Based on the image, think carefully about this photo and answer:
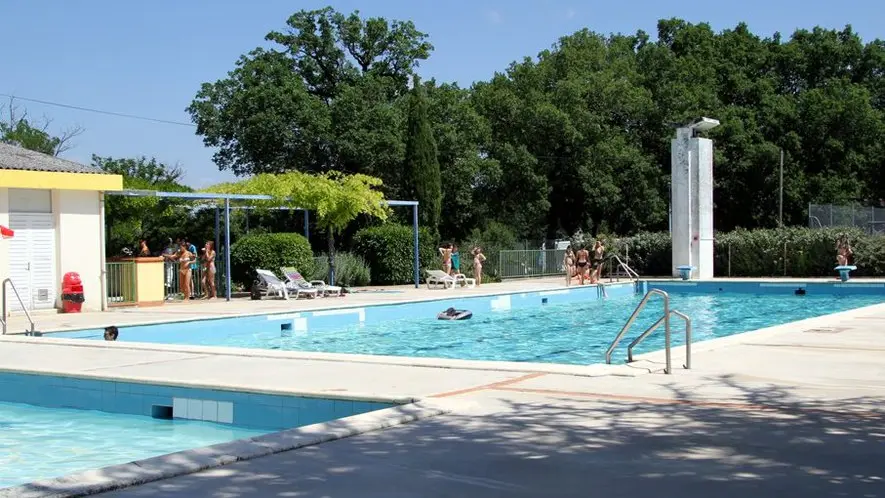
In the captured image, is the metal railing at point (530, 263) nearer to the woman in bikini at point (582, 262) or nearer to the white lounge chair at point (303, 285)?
the woman in bikini at point (582, 262)

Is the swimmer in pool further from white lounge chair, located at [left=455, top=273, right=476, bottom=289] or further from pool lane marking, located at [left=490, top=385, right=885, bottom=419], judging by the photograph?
white lounge chair, located at [left=455, top=273, right=476, bottom=289]

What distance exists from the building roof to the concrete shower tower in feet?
62.6

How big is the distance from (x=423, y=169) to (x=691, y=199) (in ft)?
30.0

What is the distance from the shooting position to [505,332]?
60.8 feet

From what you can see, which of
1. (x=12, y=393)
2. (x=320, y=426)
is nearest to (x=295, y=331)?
(x=12, y=393)

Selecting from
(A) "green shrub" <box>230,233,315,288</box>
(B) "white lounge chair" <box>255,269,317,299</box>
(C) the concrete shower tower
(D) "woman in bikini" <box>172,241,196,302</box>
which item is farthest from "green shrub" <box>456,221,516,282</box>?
(D) "woman in bikini" <box>172,241,196,302</box>

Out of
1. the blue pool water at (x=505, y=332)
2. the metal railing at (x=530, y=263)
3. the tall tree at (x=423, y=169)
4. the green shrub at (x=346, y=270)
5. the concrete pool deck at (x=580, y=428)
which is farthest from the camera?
the metal railing at (x=530, y=263)

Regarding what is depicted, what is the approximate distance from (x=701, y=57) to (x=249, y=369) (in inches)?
1723

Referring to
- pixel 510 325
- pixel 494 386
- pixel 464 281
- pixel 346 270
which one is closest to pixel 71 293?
pixel 510 325

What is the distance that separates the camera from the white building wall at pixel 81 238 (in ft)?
64.4

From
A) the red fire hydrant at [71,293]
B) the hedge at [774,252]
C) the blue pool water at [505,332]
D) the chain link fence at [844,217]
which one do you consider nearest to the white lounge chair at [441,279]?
the blue pool water at [505,332]

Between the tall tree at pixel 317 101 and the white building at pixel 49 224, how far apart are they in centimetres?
1941

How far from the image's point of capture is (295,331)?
18.5 metres

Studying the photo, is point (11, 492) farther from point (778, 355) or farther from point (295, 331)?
point (295, 331)
